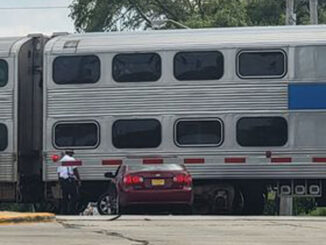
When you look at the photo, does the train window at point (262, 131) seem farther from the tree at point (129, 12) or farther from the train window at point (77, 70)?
the tree at point (129, 12)

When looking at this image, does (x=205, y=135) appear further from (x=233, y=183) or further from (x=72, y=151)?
(x=72, y=151)

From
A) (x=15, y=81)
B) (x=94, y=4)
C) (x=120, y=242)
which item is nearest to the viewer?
(x=120, y=242)

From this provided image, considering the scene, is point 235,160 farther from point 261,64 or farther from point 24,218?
point 24,218

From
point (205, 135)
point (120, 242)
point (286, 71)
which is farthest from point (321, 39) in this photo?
point (120, 242)

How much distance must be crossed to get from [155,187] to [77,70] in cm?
403

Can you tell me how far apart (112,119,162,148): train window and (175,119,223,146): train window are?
501mm

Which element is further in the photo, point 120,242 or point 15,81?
point 15,81

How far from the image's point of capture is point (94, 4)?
172 feet

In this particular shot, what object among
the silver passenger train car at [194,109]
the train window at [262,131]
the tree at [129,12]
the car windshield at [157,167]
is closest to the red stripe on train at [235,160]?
the silver passenger train car at [194,109]

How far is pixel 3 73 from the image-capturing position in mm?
21469

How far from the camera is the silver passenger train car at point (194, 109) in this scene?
796 inches

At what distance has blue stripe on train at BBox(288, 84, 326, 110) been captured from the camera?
19969mm

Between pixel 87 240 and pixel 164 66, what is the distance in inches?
317

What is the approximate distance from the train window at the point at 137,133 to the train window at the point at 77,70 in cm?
133
